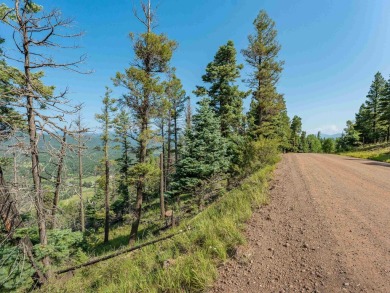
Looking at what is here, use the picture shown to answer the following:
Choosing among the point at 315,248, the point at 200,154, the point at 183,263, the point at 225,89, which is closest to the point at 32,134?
the point at 183,263

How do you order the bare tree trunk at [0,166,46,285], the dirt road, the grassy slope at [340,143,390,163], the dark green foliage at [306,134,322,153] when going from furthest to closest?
1. the dark green foliage at [306,134,322,153]
2. the grassy slope at [340,143,390,163]
3. the bare tree trunk at [0,166,46,285]
4. the dirt road

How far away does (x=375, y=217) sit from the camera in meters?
4.69

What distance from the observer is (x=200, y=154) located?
51.0 feet

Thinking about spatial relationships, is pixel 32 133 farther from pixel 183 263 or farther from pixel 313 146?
pixel 313 146

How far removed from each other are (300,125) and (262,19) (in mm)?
42451

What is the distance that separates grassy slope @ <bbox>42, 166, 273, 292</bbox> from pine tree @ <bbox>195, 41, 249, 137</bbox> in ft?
43.1

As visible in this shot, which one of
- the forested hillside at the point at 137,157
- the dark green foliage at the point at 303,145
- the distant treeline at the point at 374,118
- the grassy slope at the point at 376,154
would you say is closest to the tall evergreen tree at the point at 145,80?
the forested hillside at the point at 137,157

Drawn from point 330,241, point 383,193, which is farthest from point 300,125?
point 330,241

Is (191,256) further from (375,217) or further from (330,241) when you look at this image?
(375,217)

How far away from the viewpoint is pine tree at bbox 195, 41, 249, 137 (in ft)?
61.7

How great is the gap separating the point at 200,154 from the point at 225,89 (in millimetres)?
7370

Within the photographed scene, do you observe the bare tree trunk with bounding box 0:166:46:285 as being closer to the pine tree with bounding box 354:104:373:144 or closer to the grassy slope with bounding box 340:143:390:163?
the grassy slope with bounding box 340:143:390:163

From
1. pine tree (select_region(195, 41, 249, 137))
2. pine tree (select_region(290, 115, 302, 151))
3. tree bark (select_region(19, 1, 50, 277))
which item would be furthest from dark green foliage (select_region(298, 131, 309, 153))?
tree bark (select_region(19, 1, 50, 277))

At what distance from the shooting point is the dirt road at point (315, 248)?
2.94m
